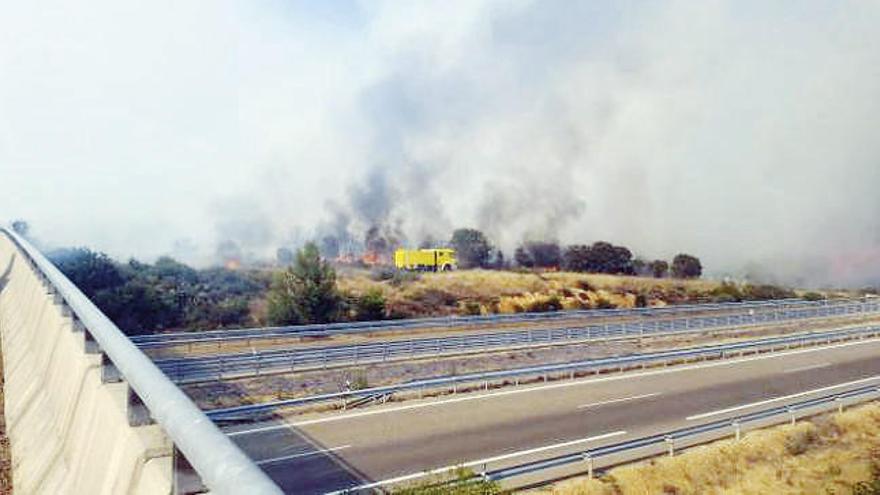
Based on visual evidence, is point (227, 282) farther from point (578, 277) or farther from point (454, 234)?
point (454, 234)

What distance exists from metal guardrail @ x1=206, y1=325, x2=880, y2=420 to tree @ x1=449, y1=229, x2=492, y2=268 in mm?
56948

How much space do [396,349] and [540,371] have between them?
291 inches

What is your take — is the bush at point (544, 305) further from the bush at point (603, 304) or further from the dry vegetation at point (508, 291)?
the bush at point (603, 304)

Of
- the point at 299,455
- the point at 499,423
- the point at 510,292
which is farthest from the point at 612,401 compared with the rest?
the point at 510,292

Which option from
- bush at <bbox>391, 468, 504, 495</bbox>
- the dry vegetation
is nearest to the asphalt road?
bush at <bbox>391, 468, 504, 495</bbox>

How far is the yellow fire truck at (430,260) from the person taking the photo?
7800 cm

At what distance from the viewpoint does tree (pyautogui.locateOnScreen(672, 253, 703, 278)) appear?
87312 mm

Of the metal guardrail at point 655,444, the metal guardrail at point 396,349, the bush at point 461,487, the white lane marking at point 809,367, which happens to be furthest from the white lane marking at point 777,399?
the metal guardrail at point 396,349

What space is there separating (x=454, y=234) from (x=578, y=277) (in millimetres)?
29492

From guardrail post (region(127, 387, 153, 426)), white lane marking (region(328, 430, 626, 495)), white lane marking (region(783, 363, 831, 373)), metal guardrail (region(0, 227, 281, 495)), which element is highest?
metal guardrail (region(0, 227, 281, 495))

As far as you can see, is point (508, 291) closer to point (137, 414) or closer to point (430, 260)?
point (430, 260)

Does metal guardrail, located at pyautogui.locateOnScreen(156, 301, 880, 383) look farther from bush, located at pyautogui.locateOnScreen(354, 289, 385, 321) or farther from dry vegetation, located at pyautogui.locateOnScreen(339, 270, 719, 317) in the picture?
dry vegetation, located at pyautogui.locateOnScreen(339, 270, 719, 317)

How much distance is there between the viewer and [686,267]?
287 ft

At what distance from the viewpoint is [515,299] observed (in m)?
54.6
